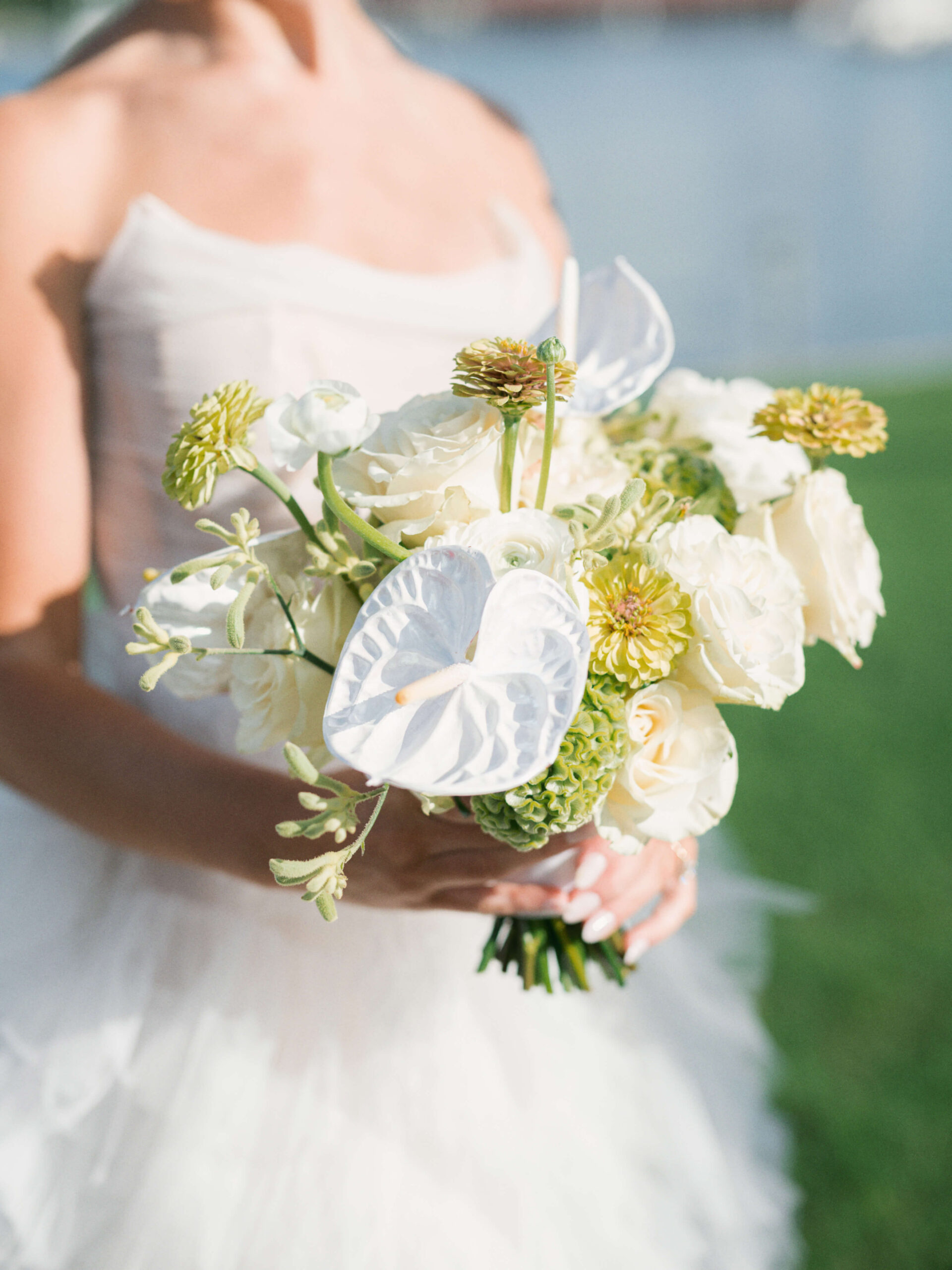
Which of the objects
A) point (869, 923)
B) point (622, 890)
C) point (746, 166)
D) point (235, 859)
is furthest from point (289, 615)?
point (746, 166)

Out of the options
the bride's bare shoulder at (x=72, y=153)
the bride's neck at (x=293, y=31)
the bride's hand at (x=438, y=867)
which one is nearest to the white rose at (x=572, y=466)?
the bride's hand at (x=438, y=867)

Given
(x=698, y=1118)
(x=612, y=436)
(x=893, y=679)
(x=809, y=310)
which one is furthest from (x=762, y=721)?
(x=809, y=310)

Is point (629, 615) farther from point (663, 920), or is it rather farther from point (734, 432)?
point (663, 920)

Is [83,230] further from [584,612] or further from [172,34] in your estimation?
[584,612]

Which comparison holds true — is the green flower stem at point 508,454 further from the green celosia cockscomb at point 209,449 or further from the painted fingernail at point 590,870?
the painted fingernail at point 590,870

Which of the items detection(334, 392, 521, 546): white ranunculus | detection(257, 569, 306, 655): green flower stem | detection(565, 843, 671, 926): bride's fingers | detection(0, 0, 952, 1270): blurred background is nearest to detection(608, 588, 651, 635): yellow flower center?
detection(334, 392, 521, 546): white ranunculus

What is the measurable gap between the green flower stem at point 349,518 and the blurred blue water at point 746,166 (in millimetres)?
12512

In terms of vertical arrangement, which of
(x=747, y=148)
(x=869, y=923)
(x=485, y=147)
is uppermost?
(x=747, y=148)

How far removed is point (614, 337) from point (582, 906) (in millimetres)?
509

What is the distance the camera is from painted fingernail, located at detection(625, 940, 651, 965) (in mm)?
1068

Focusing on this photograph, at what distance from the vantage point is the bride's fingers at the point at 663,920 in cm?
108

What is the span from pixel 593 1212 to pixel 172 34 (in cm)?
148

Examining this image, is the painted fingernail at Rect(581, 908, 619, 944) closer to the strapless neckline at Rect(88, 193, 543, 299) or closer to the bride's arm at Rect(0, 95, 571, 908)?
the bride's arm at Rect(0, 95, 571, 908)

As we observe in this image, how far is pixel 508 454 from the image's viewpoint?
0.64m
